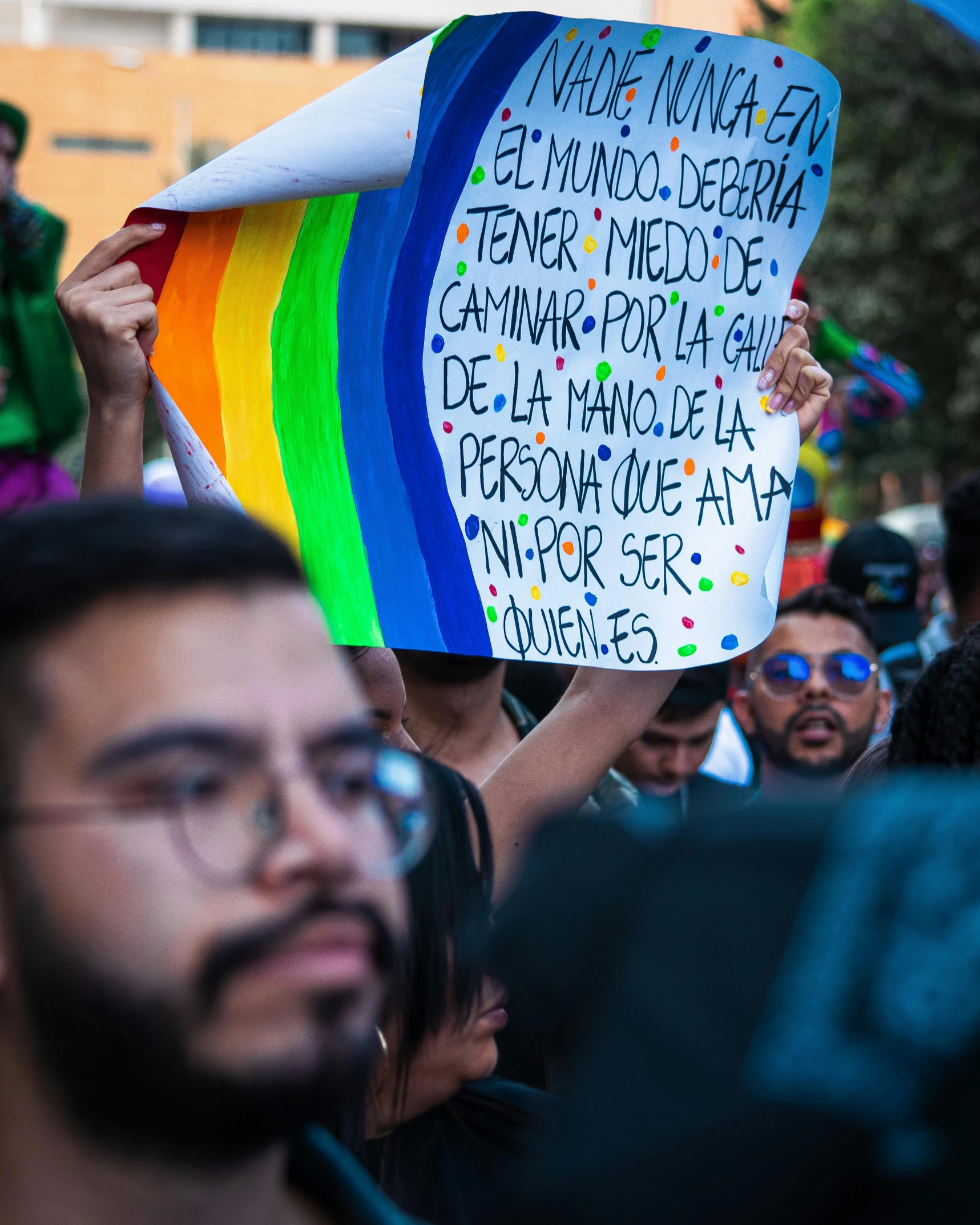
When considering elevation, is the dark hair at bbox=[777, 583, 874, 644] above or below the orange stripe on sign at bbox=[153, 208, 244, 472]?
below

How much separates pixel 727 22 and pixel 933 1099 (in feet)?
169

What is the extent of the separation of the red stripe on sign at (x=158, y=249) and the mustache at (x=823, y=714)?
2637mm

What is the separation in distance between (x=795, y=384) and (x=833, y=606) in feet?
7.61

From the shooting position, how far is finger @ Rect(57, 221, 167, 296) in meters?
2.17

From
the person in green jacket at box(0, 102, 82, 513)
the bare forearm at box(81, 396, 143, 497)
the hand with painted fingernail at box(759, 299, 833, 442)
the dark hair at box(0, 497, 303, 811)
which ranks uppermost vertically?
the dark hair at box(0, 497, 303, 811)

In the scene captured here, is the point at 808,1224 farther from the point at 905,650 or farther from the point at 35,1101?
the point at 905,650

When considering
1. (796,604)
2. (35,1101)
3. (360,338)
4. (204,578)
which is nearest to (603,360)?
(360,338)

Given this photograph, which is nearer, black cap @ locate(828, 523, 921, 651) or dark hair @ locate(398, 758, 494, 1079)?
dark hair @ locate(398, 758, 494, 1079)

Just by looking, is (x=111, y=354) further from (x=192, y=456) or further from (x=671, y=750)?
(x=671, y=750)

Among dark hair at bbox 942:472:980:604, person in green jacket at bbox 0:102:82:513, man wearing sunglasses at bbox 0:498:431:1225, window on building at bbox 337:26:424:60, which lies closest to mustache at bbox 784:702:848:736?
dark hair at bbox 942:472:980:604

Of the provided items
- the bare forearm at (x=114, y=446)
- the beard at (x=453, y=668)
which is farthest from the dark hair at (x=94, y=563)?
the beard at (x=453, y=668)

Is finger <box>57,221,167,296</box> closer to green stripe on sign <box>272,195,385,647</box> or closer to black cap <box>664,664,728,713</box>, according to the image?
green stripe on sign <box>272,195,385,647</box>

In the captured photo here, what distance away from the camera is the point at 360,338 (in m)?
2.34

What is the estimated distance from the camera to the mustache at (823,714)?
14.3ft
